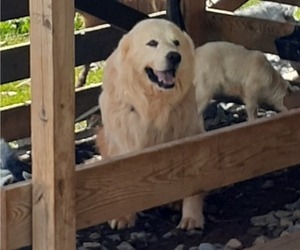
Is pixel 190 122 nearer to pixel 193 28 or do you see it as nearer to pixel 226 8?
pixel 193 28

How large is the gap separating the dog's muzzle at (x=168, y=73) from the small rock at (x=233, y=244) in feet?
2.80

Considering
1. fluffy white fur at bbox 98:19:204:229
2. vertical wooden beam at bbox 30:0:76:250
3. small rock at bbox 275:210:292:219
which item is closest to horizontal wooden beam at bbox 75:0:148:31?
fluffy white fur at bbox 98:19:204:229

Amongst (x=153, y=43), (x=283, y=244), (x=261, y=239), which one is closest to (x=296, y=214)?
(x=261, y=239)

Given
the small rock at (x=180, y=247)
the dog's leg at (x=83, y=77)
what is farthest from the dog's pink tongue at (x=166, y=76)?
the dog's leg at (x=83, y=77)

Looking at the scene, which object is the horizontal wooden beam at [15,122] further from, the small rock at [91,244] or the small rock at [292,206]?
the small rock at [292,206]

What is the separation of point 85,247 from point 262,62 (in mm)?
2317

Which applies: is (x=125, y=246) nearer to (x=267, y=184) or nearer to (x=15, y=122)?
(x=267, y=184)

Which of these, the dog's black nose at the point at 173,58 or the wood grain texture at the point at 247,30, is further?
the wood grain texture at the point at 247,30

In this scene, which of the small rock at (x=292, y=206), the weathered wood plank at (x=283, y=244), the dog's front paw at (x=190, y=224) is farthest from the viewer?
the small rock at (x=292, y=206)

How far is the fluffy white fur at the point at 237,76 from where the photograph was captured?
652cm

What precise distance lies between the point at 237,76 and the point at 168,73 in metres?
1.75

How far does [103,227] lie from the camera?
200 inches

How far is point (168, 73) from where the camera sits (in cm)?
491

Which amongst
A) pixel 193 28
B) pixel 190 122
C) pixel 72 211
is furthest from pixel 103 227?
pixel 193 28
